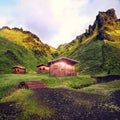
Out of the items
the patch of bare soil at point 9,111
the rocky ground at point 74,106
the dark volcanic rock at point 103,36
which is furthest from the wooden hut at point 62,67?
the dark volcanic rock at point 103,36

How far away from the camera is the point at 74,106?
45.0 m

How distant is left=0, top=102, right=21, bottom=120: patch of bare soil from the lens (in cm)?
3975

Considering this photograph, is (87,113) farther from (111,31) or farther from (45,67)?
(111,31)

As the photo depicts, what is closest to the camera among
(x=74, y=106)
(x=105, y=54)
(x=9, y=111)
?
(x=9, y=111)

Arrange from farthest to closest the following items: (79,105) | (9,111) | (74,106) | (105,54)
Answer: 1. (105,54)
2. (79,105)
3. (74,106)
4. (9,111)

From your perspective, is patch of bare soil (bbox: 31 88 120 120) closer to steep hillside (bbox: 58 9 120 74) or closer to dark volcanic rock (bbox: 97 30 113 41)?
steep hillside (bbox: 58 9 120 74)

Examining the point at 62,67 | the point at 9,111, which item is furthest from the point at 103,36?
the point at 9,111

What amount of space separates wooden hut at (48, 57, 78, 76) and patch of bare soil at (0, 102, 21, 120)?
42.2 meters

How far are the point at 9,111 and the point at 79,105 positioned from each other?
10.7 metres

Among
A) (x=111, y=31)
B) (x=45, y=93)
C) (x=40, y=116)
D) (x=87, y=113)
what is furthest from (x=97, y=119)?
(x=111, y=31)

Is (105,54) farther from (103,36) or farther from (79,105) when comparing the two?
(79,105)

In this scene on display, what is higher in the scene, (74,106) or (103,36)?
(103,36)

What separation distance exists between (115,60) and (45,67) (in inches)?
1153

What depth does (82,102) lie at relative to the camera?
157ft
